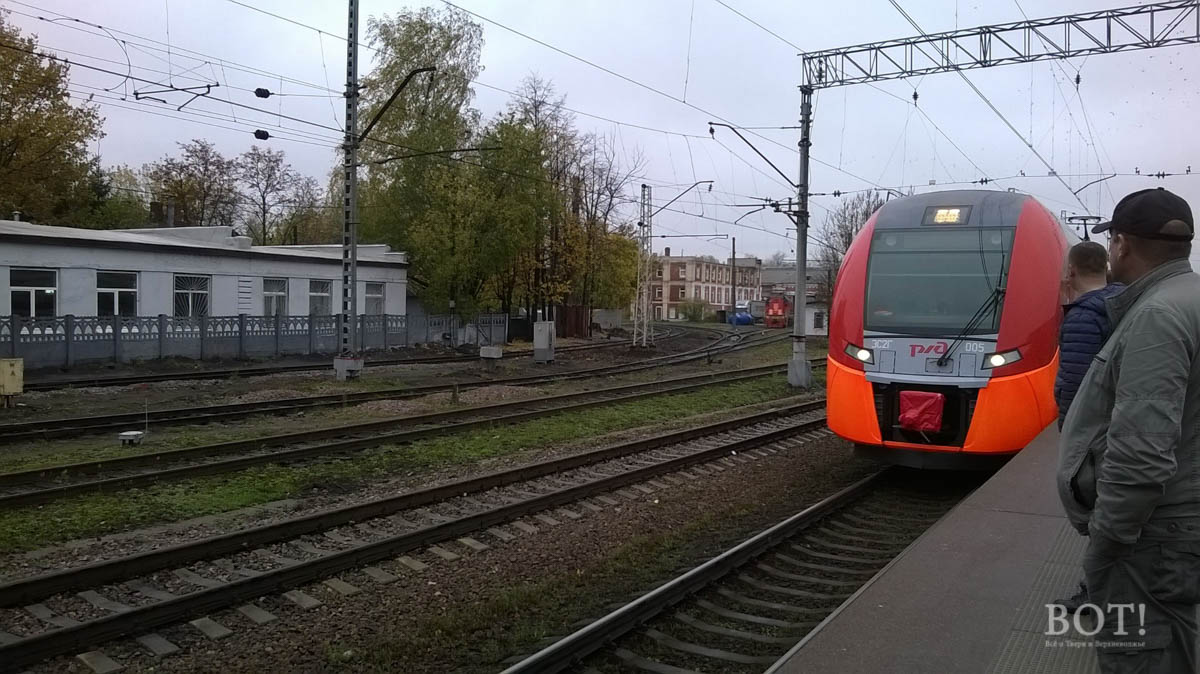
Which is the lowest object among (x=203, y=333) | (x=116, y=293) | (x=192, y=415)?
(x=192, y=415)

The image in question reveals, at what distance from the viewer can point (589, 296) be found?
50969mm

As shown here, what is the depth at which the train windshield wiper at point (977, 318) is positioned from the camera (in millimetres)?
8281

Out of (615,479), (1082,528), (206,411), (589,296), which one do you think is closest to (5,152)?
(206,411)

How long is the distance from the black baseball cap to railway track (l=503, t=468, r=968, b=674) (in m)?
3.19

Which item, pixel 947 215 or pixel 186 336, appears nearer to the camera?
pixel 947 215

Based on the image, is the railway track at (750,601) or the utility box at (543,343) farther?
the utility box at (543,343)

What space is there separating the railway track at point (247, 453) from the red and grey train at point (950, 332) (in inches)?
263

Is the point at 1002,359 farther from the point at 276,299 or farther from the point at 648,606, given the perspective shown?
the point at 276,299

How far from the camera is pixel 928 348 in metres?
8.41

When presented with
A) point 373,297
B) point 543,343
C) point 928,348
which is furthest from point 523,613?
point 373,297

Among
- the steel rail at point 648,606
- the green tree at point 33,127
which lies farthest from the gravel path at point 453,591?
the green tree at point 33,127

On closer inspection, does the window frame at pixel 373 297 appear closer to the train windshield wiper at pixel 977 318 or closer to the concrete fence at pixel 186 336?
the concrete fence at pixel 186 336

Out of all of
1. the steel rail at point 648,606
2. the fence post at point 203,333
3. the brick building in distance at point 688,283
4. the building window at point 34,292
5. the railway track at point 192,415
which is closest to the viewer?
the steel rail at point 648,606

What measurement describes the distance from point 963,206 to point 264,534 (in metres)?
7.70
